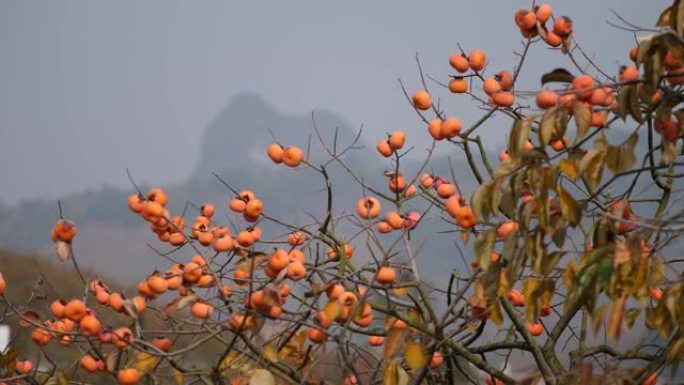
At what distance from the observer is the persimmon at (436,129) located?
6.95 ft

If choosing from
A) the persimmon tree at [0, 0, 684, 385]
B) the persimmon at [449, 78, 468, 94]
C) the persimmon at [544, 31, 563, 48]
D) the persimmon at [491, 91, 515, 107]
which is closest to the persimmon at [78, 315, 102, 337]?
the persimmon tree at [0, 0, 684, 385]

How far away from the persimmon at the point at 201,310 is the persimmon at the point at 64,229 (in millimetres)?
317

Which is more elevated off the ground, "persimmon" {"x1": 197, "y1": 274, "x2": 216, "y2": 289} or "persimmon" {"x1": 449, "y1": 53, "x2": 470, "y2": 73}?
"persimmon" {"x1": 449, "y1": 53, "x2": 470, "y2": 73}

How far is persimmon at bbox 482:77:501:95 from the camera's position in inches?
90.3

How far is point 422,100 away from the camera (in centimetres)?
235

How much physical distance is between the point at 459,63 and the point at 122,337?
3.97ft

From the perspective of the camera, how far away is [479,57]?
2.39 metres

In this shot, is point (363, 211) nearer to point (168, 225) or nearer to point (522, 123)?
point (168, 225)

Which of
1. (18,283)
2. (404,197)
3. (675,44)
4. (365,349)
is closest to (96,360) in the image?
(365,349)

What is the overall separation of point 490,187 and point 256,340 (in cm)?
70

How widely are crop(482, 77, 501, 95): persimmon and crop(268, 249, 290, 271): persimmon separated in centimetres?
81

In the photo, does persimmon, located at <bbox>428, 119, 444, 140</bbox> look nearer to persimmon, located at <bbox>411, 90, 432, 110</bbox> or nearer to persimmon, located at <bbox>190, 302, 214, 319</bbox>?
persimmon, located at <bbox>411, 90, 432, 110</bbox>

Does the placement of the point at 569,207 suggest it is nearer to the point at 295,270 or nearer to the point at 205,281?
the point at 295,270

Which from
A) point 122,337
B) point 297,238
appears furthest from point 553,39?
point 122,337
